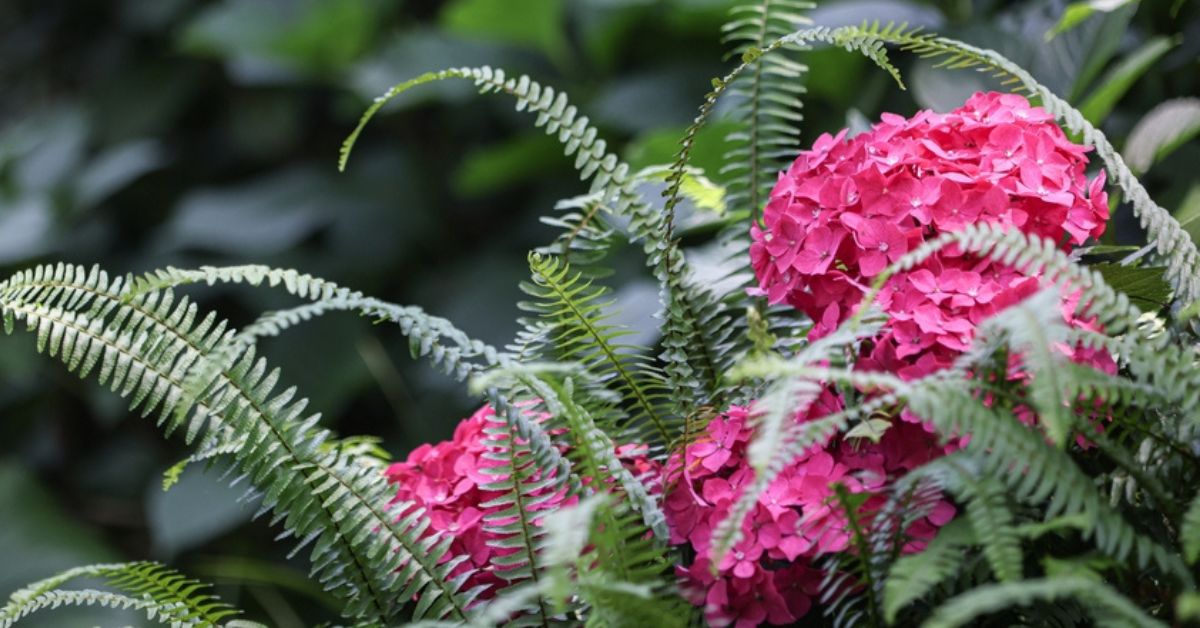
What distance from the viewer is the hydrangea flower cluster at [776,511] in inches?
23.0

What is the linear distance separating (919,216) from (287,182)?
6.90 ft

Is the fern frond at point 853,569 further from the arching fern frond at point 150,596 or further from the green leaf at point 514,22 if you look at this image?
the green leaf at point 514,22

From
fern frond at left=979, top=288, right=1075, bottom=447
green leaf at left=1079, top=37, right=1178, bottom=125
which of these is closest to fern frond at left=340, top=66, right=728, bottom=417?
fern frond at left=979, top=288, right=1075, bottom=447

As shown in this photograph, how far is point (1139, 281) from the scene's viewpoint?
0.66m

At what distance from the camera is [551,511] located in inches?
25.7

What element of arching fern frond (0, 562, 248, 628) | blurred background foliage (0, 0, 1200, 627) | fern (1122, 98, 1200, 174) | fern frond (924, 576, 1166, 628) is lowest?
fern frond (924, 576, 1166, 628)

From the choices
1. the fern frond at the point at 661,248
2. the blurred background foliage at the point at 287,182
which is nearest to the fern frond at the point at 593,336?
the fern frond at the point at 661,248

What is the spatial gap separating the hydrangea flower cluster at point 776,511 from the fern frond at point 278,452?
0.47 feet

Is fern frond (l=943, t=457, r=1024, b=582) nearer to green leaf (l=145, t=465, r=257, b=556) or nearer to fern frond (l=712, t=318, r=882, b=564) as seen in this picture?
fern frond (l=712, t=318, r=882, b=564)

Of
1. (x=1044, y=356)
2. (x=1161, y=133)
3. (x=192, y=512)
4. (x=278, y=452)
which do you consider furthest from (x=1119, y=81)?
(x=192, y=512)

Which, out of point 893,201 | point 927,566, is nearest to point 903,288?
point 893,201

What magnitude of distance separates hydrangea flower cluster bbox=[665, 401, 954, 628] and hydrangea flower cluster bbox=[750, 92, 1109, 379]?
0.05 m

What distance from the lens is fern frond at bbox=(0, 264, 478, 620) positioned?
25.4 inches

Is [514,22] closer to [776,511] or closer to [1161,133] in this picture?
[1161,133]
